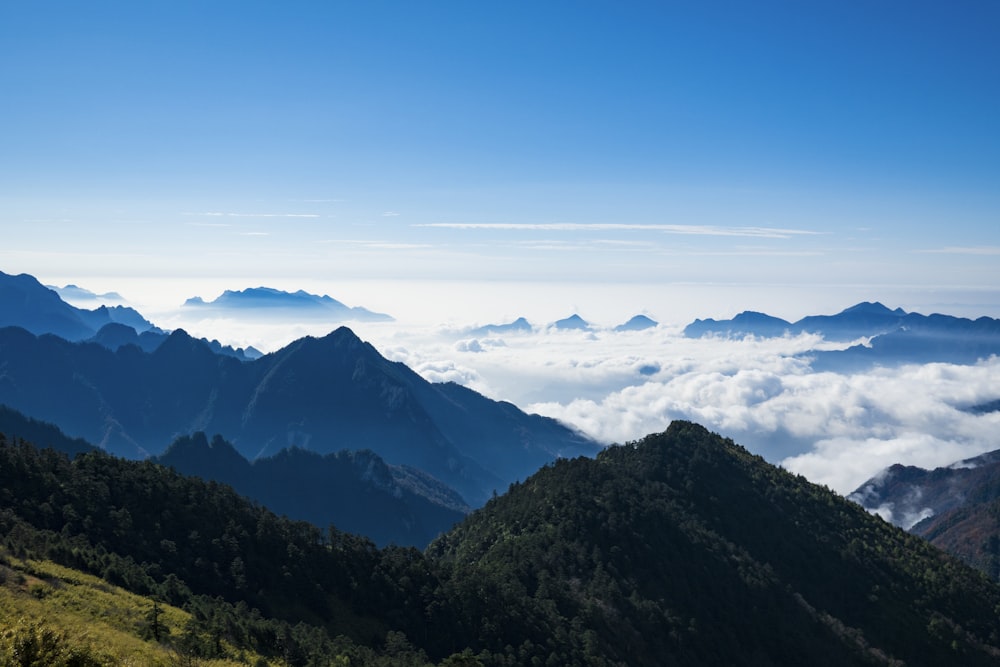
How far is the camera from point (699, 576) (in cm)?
14538

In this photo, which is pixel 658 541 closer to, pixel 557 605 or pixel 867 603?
pixel 557 605

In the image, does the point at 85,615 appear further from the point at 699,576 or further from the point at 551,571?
the point at 699,576

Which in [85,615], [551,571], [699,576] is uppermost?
[85,615]

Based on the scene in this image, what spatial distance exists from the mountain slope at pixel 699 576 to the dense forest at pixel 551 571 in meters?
0.43

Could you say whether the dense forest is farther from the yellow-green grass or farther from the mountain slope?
the yellow-green grass

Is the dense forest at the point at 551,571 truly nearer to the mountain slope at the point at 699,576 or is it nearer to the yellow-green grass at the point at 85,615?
the mountain slope at the point at 699,576

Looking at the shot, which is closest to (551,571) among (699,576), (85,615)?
(699,576)

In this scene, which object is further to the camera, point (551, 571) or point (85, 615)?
point (551, 571)

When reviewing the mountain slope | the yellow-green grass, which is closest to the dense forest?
the mountain slope

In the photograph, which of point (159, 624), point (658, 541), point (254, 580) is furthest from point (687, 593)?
point (159, 624)

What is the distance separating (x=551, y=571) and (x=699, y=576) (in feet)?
102

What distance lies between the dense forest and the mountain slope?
0.43 m

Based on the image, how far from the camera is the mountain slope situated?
400 feet

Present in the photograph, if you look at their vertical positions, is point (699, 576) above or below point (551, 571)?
below
